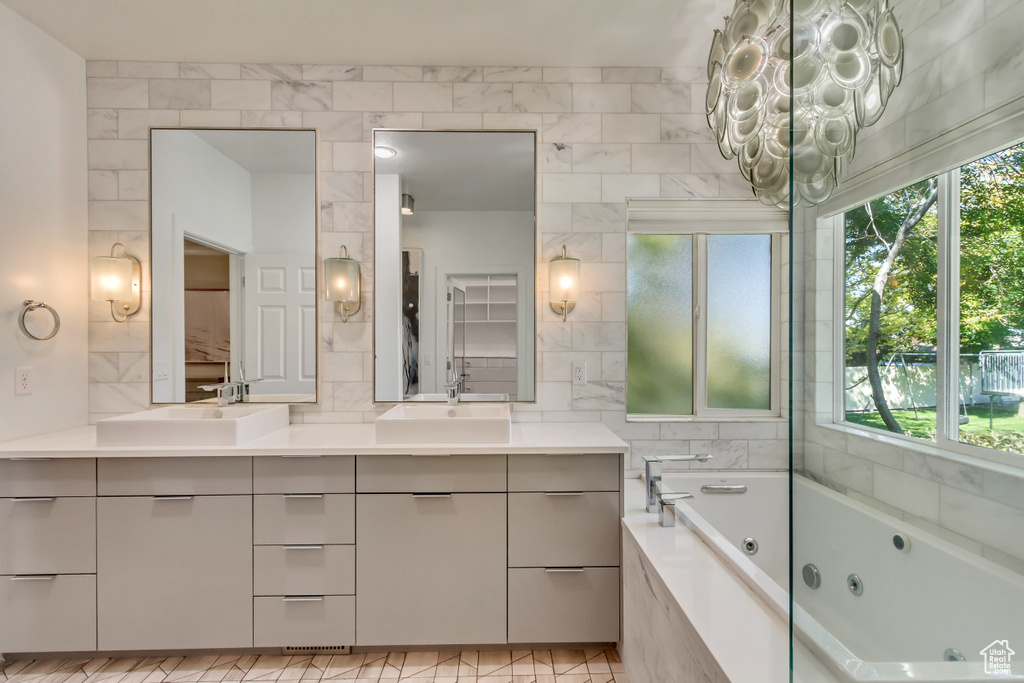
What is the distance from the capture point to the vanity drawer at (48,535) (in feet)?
6.41

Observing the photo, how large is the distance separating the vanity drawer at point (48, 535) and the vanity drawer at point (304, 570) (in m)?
0.64

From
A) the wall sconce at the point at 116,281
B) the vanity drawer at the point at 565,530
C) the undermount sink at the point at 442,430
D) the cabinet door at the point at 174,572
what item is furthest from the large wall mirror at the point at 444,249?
the wall sconce at the point at 116,281

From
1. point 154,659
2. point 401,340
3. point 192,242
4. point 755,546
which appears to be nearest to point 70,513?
point 154,659

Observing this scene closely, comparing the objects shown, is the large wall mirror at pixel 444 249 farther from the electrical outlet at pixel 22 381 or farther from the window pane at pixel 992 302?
the window pane at pixel 992 302

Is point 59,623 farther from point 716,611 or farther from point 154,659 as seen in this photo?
point 716,611

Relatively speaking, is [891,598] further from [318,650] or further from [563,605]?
[318,650]

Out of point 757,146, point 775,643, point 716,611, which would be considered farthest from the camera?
point 757,146

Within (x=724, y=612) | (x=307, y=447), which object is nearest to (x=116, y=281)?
(x=307, y=447)

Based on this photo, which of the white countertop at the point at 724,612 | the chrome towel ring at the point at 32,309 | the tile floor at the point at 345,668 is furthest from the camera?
the chrome towel ring at the point at 32,309

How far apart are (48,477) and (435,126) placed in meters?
2.21

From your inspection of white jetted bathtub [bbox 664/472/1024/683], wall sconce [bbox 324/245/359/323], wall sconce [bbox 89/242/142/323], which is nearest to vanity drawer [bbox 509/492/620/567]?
wall sconce [bbox 324/245/359/323]

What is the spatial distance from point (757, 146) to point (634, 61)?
1.25 meters

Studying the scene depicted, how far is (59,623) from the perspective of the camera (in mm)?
1972

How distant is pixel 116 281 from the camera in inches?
96.1
